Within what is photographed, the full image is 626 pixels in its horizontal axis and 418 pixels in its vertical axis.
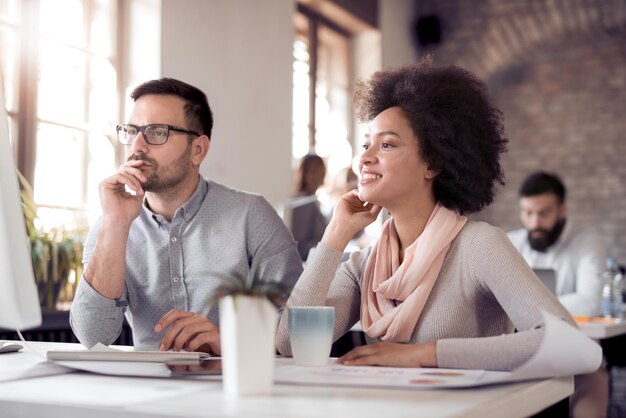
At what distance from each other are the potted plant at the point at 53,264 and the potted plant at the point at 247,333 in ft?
7.40

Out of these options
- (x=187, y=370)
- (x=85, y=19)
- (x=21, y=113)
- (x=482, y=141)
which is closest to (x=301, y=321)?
(x=187, y=370)

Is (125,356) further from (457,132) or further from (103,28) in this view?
(103,28)

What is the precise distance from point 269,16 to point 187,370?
4.26 metres

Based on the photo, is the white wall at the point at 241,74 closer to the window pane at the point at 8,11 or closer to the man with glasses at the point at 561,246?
the window pane at the point at 8,11

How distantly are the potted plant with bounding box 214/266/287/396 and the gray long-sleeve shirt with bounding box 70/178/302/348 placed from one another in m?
0.98


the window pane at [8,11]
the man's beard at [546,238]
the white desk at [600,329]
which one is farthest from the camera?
the window pane at [8,11]

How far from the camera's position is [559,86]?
22.5ft

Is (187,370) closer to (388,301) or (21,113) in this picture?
(388,301)

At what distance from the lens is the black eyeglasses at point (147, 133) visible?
195 centimetres

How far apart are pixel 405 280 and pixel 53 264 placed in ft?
6.38

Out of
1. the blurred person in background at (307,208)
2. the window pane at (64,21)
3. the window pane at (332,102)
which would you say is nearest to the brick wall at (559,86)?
the window pane at (332,102)

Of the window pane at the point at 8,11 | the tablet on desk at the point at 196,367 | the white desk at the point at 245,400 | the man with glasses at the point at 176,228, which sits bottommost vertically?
the white desk at the point at 245,400

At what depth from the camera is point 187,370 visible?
3.59 feet

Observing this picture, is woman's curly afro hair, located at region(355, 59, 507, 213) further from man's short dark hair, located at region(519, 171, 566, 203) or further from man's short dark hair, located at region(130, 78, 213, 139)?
man's short dark hair, located at region(519, 171, 566, 203)
